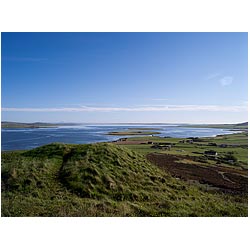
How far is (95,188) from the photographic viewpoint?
696 cm

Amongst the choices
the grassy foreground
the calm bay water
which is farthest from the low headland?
the calm bay water

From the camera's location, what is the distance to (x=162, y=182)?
844cm

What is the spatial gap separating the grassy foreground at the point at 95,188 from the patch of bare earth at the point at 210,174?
4.74ft

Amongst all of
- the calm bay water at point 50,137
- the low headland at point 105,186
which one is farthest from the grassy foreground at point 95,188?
the calm bay water at point 50,137

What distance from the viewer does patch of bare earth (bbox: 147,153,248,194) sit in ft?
31.7

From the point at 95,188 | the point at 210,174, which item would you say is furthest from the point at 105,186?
the point at 210,174

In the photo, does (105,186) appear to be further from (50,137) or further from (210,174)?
(50,137)

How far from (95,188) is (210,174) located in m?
6.98

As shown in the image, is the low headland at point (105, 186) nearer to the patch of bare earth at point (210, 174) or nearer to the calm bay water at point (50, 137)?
the patch of bare earth at point (210, 174)

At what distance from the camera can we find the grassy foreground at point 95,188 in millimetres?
5523

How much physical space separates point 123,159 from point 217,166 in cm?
709

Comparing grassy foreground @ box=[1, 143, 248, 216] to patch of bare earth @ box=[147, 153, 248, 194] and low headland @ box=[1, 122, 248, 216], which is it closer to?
low headland @ box=[1, 122, 248, 216]

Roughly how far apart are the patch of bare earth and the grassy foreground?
1446 mm

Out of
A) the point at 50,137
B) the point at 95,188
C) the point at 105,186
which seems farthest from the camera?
the point at 50,137
